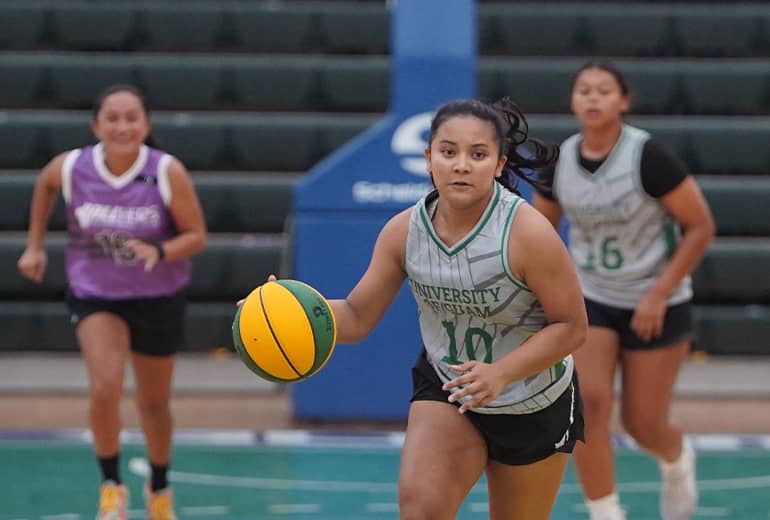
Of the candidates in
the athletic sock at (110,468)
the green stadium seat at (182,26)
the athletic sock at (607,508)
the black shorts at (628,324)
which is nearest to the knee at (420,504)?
the athletic sock at (607,508)

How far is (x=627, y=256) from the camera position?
553 centimetres

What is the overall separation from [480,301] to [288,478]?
10.4 ft

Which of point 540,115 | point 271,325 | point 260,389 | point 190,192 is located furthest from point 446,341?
point 540,115

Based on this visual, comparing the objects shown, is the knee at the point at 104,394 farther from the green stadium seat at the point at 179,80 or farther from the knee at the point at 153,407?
the green stadium seat at the point at 179,80

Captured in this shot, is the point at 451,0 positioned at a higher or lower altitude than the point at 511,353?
higher

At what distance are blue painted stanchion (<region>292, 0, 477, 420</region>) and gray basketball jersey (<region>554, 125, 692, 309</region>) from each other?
207cm

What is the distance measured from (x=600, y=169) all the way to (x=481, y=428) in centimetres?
183

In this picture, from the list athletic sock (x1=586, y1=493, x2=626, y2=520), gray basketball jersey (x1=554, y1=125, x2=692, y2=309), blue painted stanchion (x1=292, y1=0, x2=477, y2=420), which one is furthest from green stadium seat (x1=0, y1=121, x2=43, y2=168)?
athletic sock (x1=586, y1=493, x2=626, y2=520)

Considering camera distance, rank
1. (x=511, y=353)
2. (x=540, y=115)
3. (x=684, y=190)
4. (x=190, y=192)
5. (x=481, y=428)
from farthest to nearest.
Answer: (x=540, y=115)
(x=190, y=192)
(x=684, y=190)
(x=481, y=428)
(x=511, y=353)

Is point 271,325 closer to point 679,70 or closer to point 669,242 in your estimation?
point 669,242

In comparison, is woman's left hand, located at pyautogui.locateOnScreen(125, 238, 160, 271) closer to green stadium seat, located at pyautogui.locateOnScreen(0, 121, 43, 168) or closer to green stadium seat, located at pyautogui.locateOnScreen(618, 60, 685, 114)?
green stadium seat, located at pyautogui.locateOnScreen(0, 121, 43, 168)

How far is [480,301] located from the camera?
377cm

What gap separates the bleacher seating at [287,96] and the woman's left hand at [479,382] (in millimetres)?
6069

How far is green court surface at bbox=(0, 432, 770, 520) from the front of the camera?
6172 millimetres
